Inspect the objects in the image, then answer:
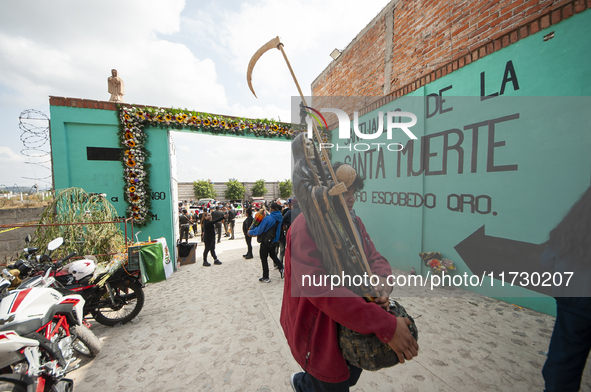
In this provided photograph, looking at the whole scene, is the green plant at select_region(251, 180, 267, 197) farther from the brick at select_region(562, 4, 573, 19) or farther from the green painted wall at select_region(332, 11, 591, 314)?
the brick at select_region(562, 4, 573, 19)

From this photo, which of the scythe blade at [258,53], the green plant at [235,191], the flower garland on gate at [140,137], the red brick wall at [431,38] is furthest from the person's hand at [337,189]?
the green plant at [235,191]

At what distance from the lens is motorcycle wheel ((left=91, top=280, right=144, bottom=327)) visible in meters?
2.81

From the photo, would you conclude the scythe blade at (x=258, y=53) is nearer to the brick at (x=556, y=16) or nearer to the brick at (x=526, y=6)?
the brick at (x=556, y=16)

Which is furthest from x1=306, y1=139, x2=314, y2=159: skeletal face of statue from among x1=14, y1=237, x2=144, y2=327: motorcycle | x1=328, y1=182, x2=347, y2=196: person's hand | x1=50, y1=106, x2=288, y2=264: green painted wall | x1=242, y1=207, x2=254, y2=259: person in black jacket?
x1=242, y1=207, x2=254, y2=259: person in black jacket

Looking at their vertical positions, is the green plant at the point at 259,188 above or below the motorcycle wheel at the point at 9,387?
above

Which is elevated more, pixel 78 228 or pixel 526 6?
pixel 526 6

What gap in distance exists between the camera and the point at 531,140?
2342mm

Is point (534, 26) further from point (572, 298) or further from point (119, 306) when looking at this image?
point (119, 306)

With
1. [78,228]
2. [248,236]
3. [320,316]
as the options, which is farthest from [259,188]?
[320,316]

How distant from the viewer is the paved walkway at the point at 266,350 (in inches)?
72.0

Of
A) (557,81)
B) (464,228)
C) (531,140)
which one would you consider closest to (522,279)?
(464,228)

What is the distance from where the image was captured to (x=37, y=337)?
65.2 inches

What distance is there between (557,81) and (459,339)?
9.21ft

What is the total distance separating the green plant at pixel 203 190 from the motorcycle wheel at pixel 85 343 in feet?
98.0
